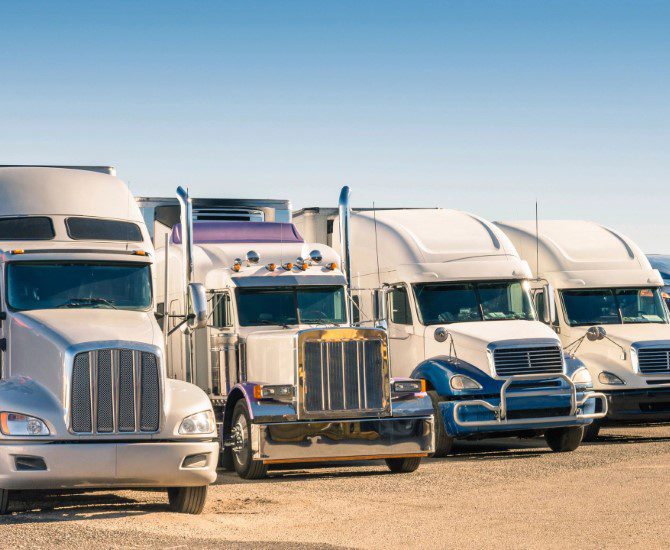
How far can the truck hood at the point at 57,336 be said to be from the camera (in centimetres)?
1283

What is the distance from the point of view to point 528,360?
18984 millimetres

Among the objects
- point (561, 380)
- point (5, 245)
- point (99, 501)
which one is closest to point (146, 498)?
point (99, 501)

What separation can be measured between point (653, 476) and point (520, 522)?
3.95 m

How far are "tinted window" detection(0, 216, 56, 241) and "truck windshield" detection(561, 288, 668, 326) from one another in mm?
10353

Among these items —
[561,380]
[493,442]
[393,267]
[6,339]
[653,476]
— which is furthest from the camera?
[493,442]

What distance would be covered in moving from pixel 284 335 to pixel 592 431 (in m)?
7.53

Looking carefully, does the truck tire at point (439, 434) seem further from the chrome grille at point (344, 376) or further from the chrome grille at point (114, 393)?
the chrome grille at point (114, 393)

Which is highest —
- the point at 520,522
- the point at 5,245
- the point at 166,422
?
the point at 5,245

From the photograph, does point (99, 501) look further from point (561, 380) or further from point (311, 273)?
point (561, 380)

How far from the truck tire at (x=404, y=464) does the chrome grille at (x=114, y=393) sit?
514 cm

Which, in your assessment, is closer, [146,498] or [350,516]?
[350,516]

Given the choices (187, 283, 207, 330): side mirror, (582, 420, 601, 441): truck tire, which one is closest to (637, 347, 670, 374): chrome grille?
(582, 420, 601, 441): truck tire

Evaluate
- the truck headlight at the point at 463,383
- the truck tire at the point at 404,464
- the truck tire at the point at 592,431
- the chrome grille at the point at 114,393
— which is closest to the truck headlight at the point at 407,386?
the truck tire at the point at 404,464

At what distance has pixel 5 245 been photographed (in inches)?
567
